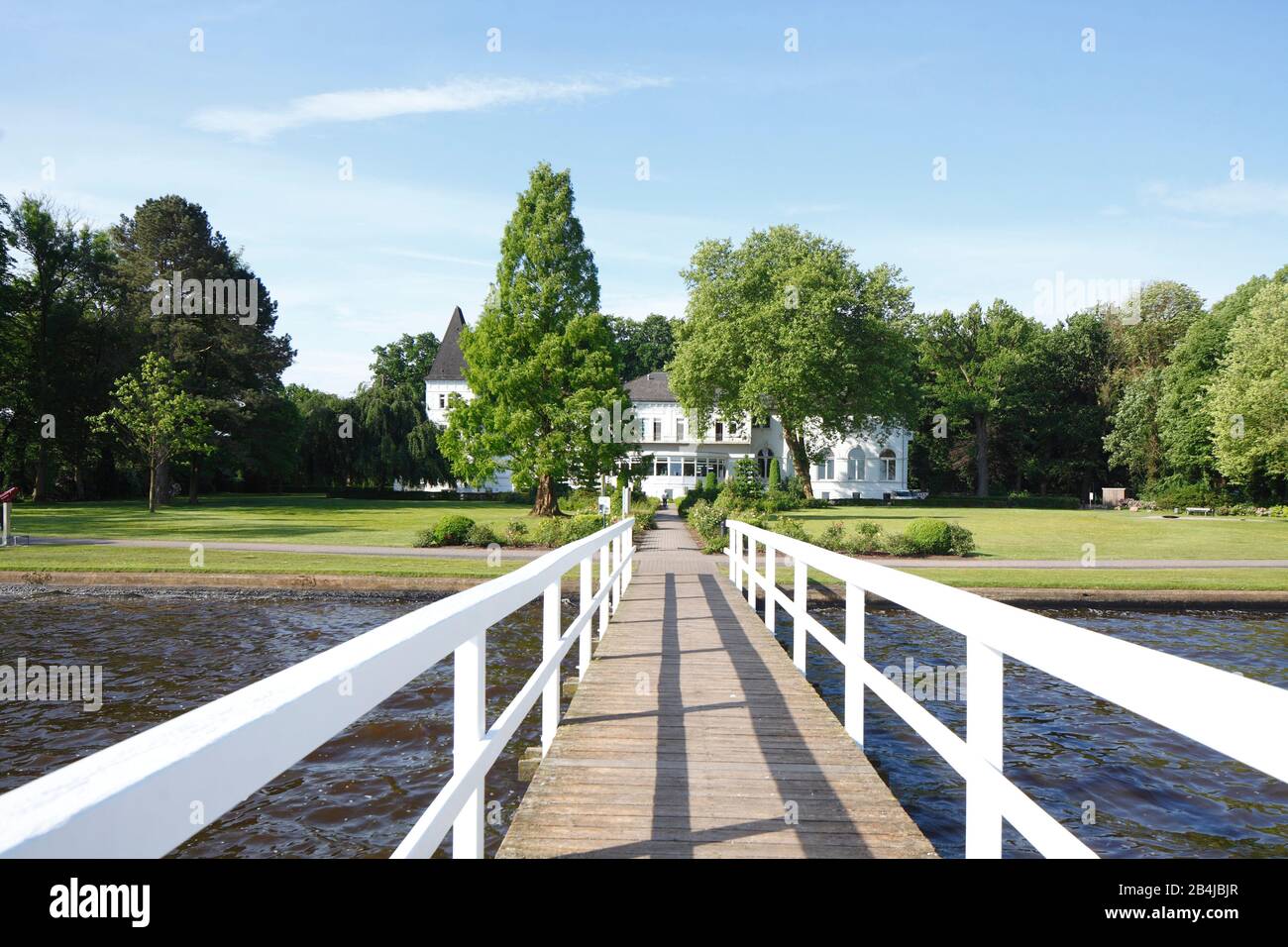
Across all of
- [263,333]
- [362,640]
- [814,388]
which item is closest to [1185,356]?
[814,388]

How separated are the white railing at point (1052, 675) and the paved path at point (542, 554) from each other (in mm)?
15533

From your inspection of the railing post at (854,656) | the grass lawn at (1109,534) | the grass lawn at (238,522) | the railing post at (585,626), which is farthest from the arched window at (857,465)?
the railing post at (854,656)

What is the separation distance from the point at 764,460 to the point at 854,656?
5399 cm

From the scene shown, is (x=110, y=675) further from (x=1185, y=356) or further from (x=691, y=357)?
(x=1185, y=356)

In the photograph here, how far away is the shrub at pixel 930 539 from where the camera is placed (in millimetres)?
20938

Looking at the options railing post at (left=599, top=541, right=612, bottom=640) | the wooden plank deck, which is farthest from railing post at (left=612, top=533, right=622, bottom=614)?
the wooden plank deck

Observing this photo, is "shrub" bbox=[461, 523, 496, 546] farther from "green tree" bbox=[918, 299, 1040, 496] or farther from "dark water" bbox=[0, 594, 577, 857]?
"green tree" bbox=[918, 299, 1040, 496]

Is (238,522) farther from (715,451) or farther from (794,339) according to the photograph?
(715,451)

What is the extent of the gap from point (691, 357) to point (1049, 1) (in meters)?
29.8

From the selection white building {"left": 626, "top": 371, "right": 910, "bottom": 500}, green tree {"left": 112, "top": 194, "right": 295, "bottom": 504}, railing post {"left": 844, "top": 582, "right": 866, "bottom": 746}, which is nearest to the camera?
railing post {"left": 844, "top": 582, "right": 866, "bottom": 746}

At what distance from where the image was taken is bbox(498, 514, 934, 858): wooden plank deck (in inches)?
144
